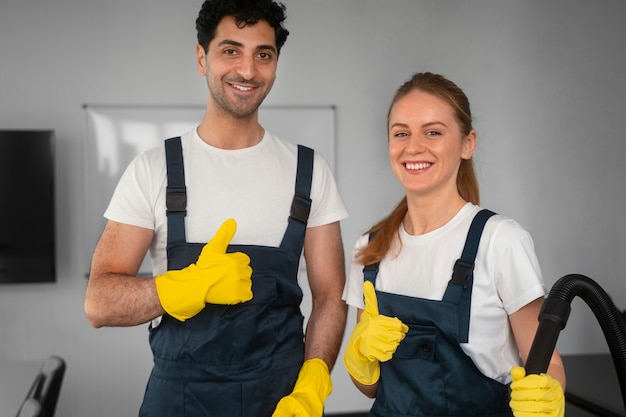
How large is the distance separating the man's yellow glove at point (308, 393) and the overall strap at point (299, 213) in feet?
0.87

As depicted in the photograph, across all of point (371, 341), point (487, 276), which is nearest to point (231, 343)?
point (371, 341)

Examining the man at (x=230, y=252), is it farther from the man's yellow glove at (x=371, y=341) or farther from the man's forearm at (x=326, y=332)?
the man's yellow glove at (x=371, y=341)

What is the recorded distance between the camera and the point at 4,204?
3328mm

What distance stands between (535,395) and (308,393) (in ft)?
1.78

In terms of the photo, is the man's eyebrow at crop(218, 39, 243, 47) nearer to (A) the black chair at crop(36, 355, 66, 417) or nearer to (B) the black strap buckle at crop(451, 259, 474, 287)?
(B) the black strap buckle at crop(451, 259, 474, 287)

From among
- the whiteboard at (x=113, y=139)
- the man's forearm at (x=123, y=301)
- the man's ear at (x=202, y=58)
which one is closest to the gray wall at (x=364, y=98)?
the whiteboard at (x=113, y=139)

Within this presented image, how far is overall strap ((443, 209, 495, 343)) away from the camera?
1.32m

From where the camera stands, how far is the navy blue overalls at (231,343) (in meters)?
1.47

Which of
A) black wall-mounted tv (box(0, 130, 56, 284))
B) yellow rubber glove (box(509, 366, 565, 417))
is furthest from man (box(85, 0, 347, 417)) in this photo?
black wall-mounted tv (box(0, 130, 56, 284))

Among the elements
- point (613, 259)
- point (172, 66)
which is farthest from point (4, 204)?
point (613, 259)

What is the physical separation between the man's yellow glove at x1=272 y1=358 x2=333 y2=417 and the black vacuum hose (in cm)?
55

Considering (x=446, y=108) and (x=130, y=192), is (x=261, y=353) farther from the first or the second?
(x=446, y=108)

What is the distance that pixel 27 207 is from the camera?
3354 millimetres

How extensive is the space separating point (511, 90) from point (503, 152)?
346mm
